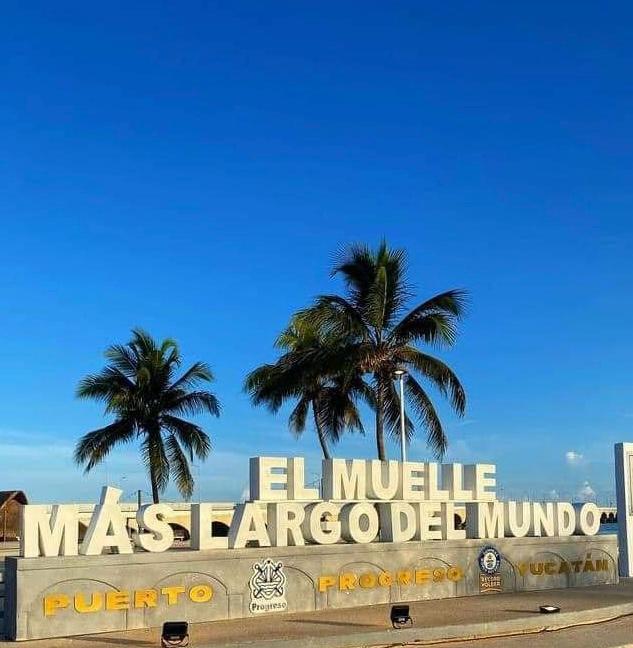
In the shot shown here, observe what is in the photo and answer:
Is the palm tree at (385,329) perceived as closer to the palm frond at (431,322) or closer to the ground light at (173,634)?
the palm frond at (431,322)

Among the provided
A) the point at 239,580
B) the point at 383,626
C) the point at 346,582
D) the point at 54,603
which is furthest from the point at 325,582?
the point at 54,603

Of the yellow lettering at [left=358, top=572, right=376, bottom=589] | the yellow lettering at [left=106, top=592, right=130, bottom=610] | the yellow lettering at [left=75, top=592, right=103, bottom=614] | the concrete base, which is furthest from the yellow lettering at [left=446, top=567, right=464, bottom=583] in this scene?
the yellow lettering at [left=75, top=592, right=103, bottom=614]

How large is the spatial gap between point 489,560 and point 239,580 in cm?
679

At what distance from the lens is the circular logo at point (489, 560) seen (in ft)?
70.7

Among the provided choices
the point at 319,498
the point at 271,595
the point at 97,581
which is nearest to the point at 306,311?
the point at 319,498

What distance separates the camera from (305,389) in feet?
113

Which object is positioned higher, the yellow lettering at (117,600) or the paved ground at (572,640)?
the yellow lettering at (117,600)

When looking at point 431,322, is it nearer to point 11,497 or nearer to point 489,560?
point 489,560

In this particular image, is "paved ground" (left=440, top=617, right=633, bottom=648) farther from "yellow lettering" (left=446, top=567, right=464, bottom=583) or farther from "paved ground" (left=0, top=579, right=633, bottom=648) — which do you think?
"yellow lettering" (left=446, top=567, right=464, bottom=583)

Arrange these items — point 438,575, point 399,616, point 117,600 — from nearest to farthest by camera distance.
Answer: point 399,616, point 117,600, point 438,575

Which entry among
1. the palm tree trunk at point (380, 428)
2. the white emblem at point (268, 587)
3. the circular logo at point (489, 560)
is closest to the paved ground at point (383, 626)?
the white emblem at point (268, 587)

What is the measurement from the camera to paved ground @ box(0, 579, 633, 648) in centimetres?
1505

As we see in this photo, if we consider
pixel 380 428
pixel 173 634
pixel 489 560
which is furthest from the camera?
pixel 380 428

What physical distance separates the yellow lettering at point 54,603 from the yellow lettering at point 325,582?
524 cm
